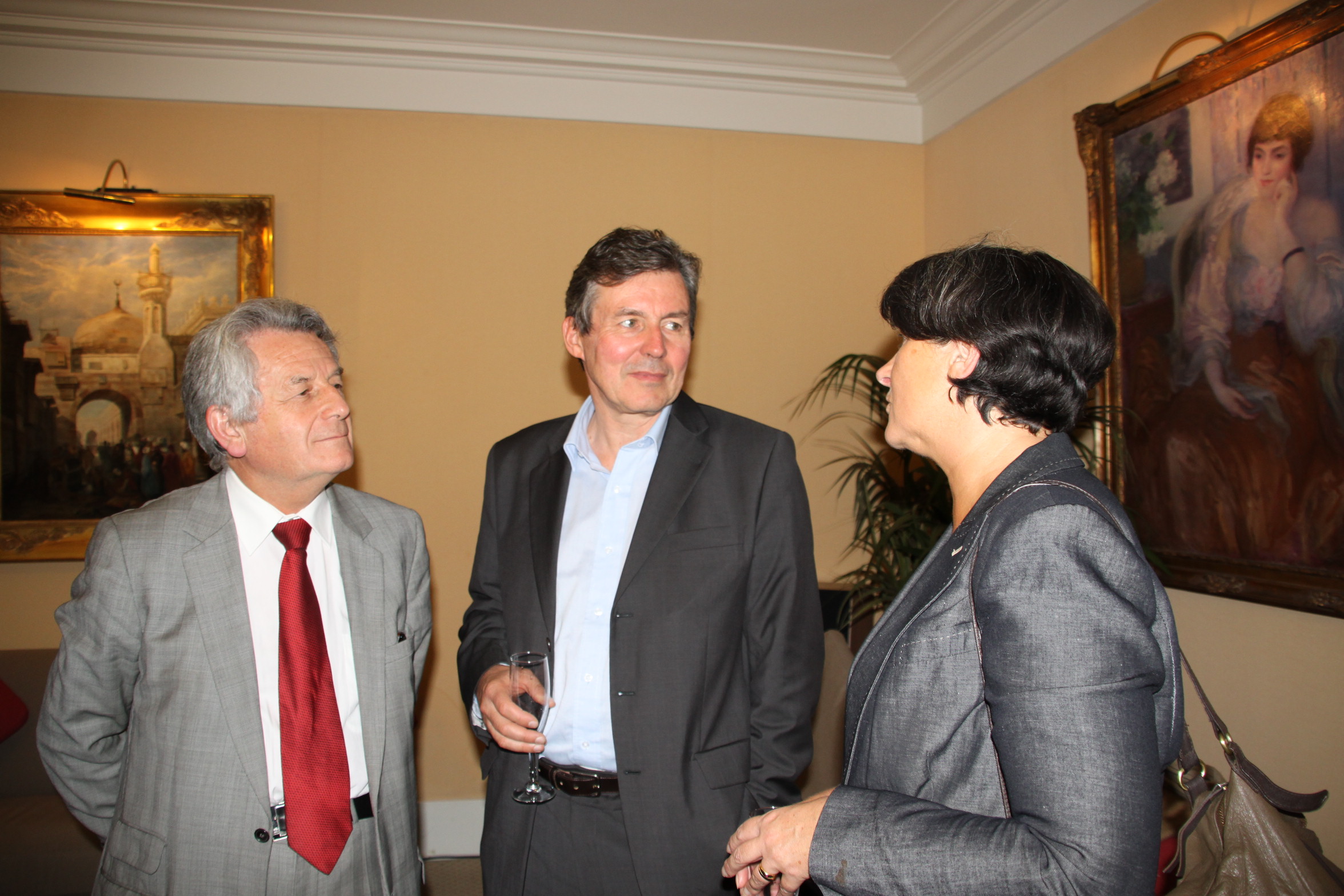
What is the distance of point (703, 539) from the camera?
1.81 meters

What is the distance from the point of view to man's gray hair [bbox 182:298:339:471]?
170 centimetres

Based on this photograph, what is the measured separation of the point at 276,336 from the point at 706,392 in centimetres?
263

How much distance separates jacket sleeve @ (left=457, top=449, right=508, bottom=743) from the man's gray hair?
0.60 metres

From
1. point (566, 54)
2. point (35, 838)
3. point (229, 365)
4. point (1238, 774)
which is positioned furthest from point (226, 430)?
point (566, 54)

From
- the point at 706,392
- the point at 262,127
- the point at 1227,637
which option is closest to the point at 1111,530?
the point at 1227,637

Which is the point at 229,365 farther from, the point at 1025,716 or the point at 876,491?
the point at 876,491

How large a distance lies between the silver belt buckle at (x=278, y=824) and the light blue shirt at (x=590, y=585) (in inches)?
20.6

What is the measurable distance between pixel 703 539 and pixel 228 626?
3.26 feet

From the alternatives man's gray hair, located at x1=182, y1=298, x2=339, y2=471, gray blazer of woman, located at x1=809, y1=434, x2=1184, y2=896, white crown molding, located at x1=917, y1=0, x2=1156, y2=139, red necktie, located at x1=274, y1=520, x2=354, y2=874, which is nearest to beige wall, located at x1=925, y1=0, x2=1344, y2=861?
white crown molding, located at x1=917, y1=0, x2=1156, y2=139

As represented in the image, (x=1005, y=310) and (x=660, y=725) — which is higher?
(x=1005, y=310)

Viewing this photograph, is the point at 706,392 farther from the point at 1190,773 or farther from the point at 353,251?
the point at 1190,773

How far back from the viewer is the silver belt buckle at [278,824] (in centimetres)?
157

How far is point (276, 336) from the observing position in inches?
69.2

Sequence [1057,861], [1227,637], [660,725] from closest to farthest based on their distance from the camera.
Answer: [1057,861] → [660,725] → [1227,637]
